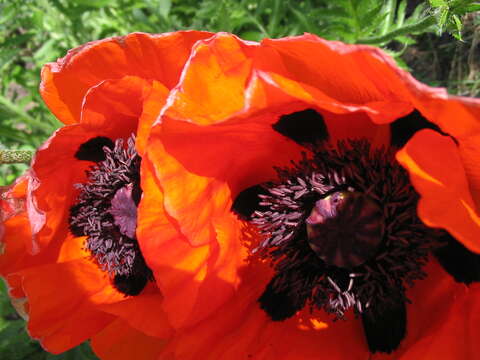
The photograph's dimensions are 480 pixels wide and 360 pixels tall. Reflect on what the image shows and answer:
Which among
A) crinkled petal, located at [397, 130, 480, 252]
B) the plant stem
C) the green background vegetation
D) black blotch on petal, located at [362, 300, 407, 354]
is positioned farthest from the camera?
the green background vegetation

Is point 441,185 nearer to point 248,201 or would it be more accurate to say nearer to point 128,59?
point 248,201

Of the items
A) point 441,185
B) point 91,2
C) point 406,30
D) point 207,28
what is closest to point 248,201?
point 441,185

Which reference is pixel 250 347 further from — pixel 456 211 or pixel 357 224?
pixel 456 211

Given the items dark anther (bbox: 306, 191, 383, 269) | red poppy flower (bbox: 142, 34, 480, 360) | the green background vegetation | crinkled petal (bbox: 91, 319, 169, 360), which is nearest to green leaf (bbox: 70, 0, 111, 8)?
the green background vegetation

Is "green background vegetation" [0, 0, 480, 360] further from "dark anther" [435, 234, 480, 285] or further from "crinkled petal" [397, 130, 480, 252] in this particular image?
"crinkled petal" [397, 130, 480, 252]

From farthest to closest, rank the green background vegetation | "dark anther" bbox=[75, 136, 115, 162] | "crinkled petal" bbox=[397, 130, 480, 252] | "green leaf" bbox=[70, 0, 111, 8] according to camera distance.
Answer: "green leaf" bbox=[70, 0, 111, 8], the green background vegetation, "dark anther" bbox=[75, 136, 115, 162], "crinkled petal" bbox=[397, 130, 480, 252]

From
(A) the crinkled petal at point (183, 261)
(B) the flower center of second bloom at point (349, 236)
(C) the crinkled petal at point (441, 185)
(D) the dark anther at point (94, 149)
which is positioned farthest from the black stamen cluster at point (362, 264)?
(D) the dark anther at point (94, 149)

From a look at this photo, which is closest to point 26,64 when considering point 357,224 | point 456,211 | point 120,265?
point 120,265
